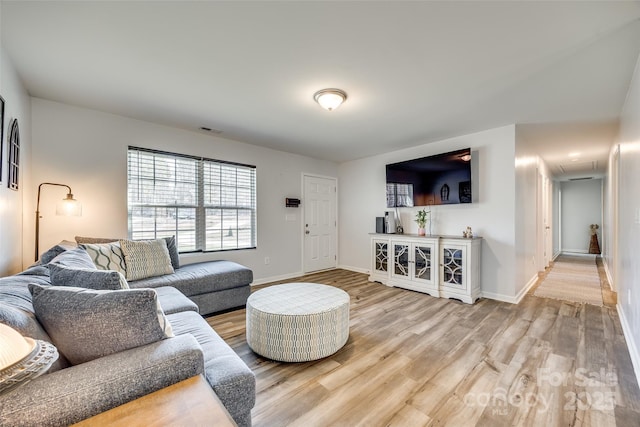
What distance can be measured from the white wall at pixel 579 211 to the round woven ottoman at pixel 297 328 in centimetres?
899

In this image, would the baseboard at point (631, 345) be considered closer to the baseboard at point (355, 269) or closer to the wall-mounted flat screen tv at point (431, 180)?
the wall-mounted flat screen tv at point (431, 180)

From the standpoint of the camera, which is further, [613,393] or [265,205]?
[265,205]

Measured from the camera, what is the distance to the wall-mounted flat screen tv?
3703 mm

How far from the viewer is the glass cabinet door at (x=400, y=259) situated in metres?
4.04

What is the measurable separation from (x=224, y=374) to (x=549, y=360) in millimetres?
2433

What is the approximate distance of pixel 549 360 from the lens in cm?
208

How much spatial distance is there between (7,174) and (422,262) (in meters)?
4.37

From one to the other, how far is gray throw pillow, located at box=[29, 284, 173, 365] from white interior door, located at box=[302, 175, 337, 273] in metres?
3.97

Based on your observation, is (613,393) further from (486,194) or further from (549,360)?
(486,194)

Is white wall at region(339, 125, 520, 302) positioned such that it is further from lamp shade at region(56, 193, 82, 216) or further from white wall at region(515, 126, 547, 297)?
lamp shade at region(56, 193, 82, 216)

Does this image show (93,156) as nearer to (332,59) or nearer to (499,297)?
(332,59)

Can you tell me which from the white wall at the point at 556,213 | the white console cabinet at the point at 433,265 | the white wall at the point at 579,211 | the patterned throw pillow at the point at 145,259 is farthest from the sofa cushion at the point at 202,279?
the white wall at the point at 579,211

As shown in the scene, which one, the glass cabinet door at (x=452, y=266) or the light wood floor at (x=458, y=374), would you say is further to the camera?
the glass cabinet door at (x=452, y=266)

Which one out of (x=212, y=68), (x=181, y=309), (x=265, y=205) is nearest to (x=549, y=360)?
(x=181, y=309)
